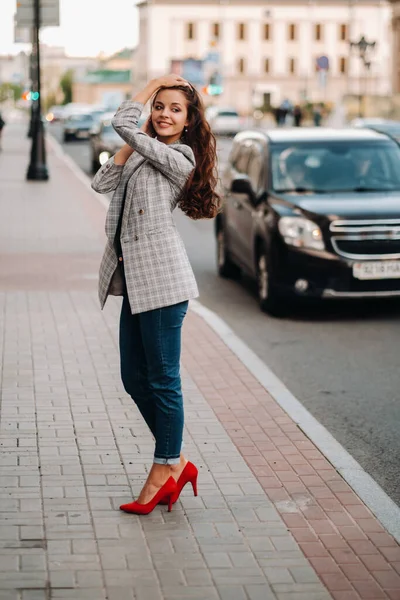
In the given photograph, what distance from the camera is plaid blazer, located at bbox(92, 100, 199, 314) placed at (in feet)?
17.0

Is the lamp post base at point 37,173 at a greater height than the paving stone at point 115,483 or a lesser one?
lesser

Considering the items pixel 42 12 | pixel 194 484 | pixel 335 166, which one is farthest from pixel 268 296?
pixel 42 12

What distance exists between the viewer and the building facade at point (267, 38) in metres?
138

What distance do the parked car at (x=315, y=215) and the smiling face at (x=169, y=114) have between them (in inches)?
222

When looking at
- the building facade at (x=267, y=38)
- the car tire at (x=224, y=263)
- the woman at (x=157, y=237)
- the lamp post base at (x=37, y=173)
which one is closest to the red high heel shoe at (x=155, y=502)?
the woman at (x=157, y=237)

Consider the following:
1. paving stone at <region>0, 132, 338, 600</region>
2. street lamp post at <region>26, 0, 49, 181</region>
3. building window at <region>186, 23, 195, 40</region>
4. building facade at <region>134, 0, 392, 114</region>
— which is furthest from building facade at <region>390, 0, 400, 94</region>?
paving stone at <region>0, 132, 338, 600</region>

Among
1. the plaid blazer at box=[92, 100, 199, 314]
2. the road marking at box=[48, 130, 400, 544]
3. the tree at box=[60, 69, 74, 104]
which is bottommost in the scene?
the tree at box=[60, 69, 74, 104]

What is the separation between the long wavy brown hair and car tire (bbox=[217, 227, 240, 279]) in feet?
26.3

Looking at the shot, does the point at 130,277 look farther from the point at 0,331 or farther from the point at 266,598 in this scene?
the point at 0,331

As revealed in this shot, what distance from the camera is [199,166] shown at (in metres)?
5.27

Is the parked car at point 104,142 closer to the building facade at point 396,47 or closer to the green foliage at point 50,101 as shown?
the building facade at point 396,47

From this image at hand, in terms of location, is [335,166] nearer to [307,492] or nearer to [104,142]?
[307,492]

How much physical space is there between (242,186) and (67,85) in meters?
175

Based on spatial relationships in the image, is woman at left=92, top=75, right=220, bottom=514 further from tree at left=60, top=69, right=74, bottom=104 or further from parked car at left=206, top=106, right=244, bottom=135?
tree at left=60, top=69, right=74, bottom=104
